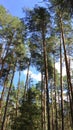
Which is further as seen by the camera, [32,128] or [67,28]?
[67,28]

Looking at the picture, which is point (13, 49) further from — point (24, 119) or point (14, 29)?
point (24, 119)

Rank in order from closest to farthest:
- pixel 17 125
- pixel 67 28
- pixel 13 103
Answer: pixel 17 125 < pixel 67 28 < pixel 13 103

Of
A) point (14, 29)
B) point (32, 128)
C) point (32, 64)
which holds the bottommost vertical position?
point (32, 128)

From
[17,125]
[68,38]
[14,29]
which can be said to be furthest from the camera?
[14,29]

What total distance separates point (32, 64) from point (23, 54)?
1.36 m

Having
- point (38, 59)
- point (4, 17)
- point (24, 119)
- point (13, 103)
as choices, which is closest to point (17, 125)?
point (24, 119)

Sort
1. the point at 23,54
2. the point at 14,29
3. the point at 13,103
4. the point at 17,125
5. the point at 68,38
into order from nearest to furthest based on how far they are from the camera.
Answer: the point at 17,125 < the point at 68,38 < the point at 14,29 < the point at 23,54 < the point at 13,103

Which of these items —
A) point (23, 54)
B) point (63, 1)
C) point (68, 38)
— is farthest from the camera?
point (23, 54)

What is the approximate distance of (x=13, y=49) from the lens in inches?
854

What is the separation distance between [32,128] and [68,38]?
7.78 meters

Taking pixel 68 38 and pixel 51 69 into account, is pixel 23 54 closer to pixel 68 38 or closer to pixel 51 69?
pixel 51 69

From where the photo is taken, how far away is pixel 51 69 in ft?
73.7

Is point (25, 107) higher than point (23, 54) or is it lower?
lower

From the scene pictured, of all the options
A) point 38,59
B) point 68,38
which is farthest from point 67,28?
point 38,59
